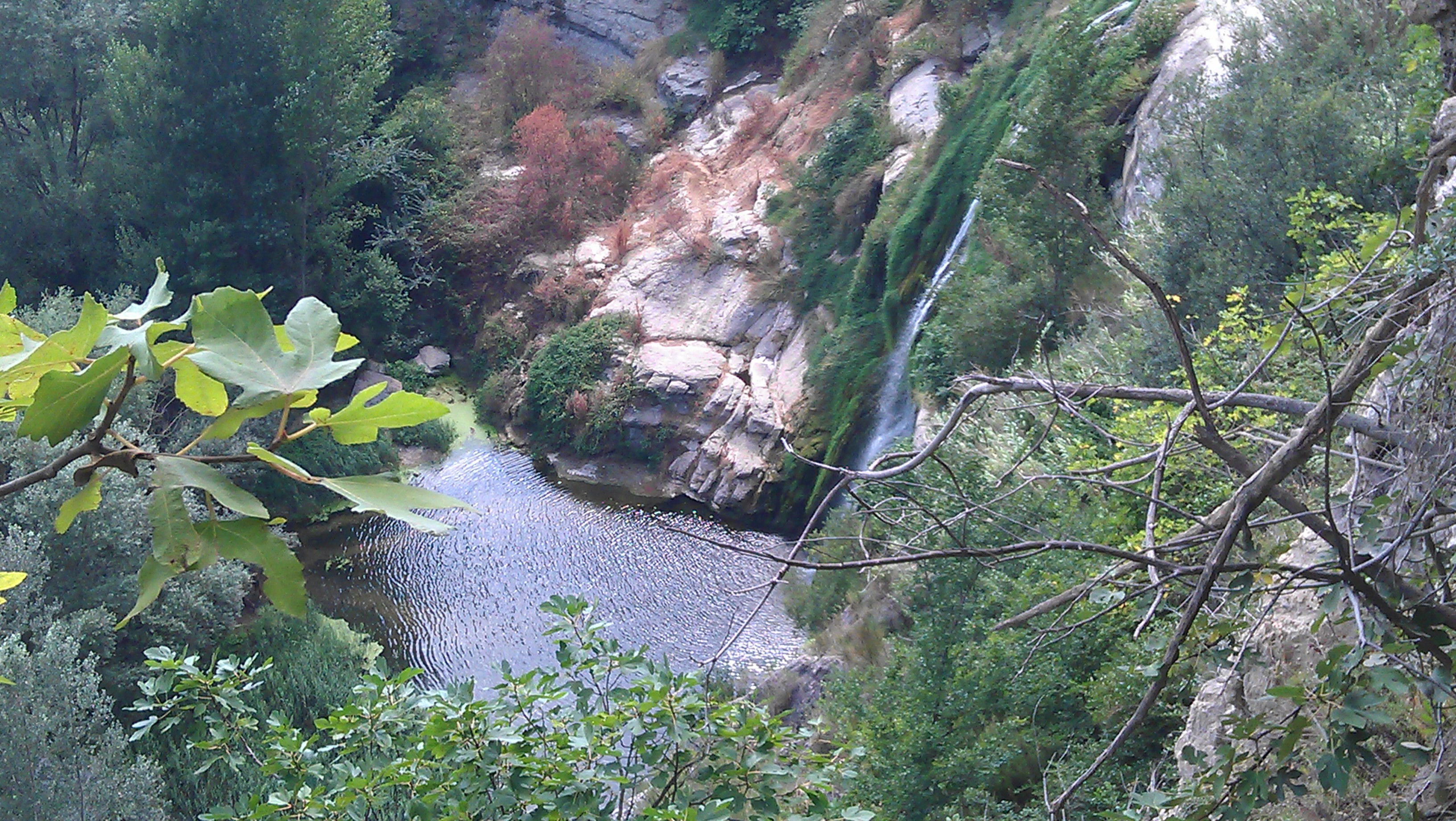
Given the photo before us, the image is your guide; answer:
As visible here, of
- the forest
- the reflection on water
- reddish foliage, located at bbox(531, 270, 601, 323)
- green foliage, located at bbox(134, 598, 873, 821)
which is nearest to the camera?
the forest

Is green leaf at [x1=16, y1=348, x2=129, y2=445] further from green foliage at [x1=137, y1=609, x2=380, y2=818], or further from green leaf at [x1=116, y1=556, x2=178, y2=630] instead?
green foliage at [x1=137, y1=609, x2=380, y2=818]

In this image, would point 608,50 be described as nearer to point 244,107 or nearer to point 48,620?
point 244,107

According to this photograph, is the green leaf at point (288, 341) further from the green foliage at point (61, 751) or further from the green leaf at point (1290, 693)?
the green foliage at point (61, 751)

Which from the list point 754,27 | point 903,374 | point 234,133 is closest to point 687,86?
point 754,27

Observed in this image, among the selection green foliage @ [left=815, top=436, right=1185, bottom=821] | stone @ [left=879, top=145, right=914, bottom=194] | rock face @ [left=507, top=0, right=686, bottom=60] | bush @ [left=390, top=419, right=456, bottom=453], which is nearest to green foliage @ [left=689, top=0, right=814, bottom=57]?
rock face @ [left=507, top=0, right=686, bottom=60]

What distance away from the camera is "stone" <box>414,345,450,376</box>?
1681 cm

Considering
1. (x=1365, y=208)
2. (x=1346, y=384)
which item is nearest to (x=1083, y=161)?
(x=1365, y=208)

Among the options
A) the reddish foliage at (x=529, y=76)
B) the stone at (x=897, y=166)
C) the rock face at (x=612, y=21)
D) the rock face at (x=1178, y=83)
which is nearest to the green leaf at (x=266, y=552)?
the rock face at (x=1178, y=83)

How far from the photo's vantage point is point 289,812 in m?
2.68

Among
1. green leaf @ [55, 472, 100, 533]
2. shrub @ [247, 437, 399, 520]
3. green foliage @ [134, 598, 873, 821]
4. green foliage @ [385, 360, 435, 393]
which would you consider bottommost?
green foliage @ [385, 360, 435, 393]

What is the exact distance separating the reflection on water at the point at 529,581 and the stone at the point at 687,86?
30.2 ft

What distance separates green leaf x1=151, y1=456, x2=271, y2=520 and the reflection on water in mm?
8225

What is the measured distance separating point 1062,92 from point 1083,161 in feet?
2.18

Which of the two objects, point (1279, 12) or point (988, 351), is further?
point (988, 351)
